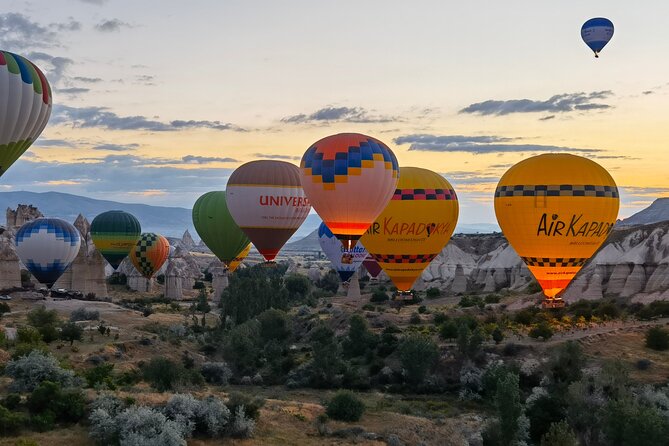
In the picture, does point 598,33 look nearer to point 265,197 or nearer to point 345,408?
point 265,197

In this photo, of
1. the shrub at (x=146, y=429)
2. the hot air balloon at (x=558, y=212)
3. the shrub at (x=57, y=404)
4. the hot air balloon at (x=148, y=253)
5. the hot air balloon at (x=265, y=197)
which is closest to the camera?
the shrub at (x=146, y=429)

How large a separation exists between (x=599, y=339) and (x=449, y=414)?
1630 centimetres

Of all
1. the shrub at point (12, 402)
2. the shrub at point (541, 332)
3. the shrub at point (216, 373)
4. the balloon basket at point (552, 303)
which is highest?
the balloon basket at point (552, 303)

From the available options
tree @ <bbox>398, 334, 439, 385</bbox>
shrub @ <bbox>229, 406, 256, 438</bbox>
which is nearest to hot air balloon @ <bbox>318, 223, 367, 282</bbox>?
tree @ <bbox>398, 334, 439, 385</bbox>

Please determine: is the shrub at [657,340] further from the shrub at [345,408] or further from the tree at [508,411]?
the shrub at [345,408]

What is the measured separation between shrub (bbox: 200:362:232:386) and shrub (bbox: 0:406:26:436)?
851 inches

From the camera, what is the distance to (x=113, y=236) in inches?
3738

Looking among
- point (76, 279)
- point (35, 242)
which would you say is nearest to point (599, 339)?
point (35, 242)

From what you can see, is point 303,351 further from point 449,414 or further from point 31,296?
point 31,296

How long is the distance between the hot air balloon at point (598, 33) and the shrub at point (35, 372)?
169 feet

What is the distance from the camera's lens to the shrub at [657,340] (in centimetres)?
5075

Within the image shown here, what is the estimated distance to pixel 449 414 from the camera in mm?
40875

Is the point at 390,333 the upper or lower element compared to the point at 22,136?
lower

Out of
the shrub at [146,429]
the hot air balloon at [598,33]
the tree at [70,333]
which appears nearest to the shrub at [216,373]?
the tree at [70,333]
